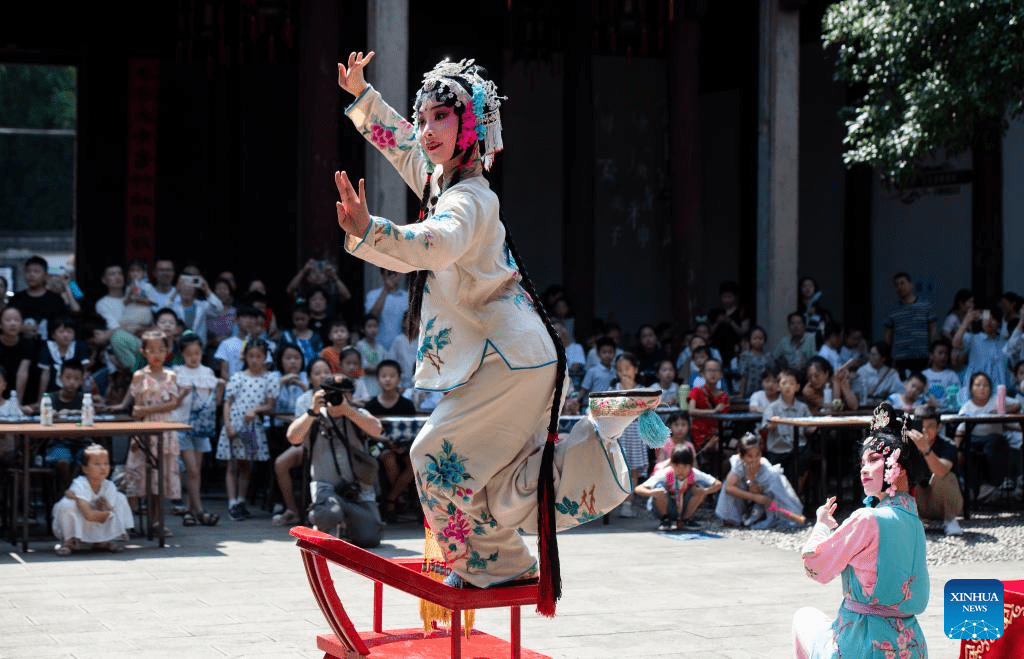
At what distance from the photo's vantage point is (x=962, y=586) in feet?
12.0

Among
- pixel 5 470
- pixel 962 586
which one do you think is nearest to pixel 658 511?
pixel 5 470

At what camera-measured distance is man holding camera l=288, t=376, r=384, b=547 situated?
856 centimetres

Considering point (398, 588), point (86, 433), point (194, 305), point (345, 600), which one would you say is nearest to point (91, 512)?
point (86, 433)

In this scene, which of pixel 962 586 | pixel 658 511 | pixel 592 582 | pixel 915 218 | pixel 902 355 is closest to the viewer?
pixel 962 586

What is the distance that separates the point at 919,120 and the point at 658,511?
3.27 metres

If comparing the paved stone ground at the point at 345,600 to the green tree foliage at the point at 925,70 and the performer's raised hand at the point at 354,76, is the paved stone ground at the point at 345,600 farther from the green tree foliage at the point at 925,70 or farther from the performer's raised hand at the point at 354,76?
the green tree foliage at the point at 925,70

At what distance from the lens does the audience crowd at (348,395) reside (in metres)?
8.79

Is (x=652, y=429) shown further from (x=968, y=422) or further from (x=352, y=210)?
(x=968, y=422)

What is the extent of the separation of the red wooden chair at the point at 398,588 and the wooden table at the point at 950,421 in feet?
18.0

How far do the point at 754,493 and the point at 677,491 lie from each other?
1.69 ft

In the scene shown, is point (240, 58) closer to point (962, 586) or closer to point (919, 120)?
point (919, 120)

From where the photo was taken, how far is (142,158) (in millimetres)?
14875

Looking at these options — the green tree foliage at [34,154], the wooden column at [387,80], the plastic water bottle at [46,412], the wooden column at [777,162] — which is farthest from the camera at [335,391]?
the green tree foliage at [34,154]

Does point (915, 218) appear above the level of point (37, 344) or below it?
above
